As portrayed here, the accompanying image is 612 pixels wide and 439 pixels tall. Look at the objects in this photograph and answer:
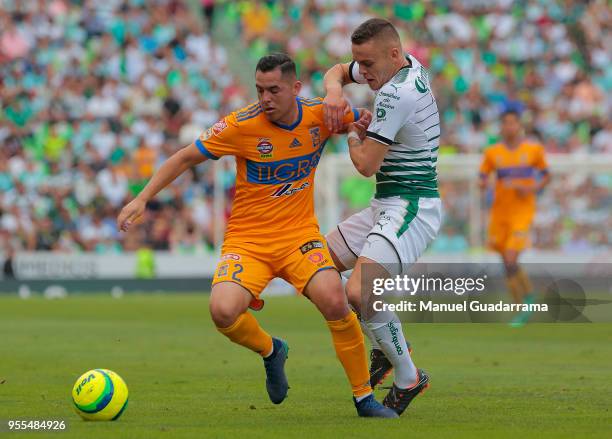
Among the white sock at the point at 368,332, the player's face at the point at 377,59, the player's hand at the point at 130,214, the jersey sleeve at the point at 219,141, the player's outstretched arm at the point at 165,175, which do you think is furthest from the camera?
the white sock at the point at 368,332

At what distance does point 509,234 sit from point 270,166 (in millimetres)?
9258

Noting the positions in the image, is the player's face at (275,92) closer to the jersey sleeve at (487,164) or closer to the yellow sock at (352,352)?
the yellow sock at (352,352)

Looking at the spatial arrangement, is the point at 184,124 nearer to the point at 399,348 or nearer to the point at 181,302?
the point at 181,302

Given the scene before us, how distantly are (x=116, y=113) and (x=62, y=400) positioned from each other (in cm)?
1962

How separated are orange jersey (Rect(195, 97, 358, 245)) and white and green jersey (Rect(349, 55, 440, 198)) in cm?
48

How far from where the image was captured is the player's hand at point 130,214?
27.3 ft

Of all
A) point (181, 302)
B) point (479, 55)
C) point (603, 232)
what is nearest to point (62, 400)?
point (181, 302)

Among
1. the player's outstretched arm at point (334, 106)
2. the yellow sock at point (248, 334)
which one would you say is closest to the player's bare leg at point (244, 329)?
the yellow sock at point (248, 334)

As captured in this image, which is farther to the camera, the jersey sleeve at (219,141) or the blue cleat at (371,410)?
the jersey sleeve at (219,141)

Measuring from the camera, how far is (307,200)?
9.08m

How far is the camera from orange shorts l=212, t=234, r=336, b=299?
28.4ft

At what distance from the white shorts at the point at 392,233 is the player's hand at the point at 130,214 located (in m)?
1.54

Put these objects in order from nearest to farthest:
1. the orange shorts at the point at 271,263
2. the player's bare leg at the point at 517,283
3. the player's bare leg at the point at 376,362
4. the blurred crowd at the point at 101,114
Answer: the orange shorts at the point at 271,263 → the player's bare leg at the point at 376,362 → the player's bare leg at the point at 517,283 → the blurred crowd at the point at 101,114

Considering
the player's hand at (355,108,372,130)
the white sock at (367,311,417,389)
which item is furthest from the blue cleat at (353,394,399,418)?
the player's hand at (355,108,372,130)
